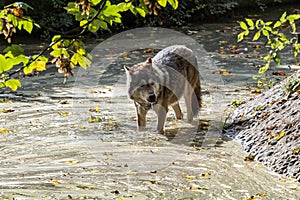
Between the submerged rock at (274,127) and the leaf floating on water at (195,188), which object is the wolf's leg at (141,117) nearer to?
the submerged rock at (274,127)

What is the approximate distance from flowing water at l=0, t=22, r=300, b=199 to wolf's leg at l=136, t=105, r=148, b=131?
0.56 ft

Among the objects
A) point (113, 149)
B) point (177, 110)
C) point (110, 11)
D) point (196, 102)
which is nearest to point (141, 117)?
point (177, 110)

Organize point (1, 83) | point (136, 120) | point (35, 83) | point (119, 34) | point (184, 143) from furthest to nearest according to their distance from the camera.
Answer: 1. point (119, 34)
2. point (35, 83)
3. point (136, 120)
4. point (184, 143)
5. point (1, 83)

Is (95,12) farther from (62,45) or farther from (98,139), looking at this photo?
(98,139)

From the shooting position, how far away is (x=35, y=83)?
12383 mm

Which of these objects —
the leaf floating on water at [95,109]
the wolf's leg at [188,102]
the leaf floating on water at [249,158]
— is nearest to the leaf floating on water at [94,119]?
the leaf floating on water at [95,109]

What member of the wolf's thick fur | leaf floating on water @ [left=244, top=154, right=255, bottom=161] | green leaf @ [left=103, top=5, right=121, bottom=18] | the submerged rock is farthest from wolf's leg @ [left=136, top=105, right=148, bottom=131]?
green leaf @ [left=103, top=5, right=121, bottom=18]

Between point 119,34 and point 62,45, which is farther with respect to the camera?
point 119,34

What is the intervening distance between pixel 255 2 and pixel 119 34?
6.54 metres

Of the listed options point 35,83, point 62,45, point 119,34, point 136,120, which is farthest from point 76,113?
point 119,34

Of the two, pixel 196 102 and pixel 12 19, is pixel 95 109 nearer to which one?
pixel 196 102

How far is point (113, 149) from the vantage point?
762cm

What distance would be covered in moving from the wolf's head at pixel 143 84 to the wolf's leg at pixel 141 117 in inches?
4.8

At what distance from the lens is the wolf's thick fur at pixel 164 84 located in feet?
26.8
